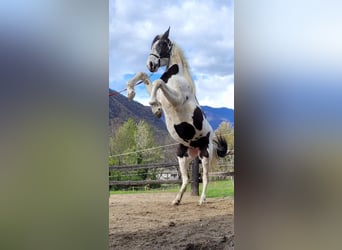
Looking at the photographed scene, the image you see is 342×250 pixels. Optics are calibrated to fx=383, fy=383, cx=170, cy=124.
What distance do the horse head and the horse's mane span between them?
0.11 feet

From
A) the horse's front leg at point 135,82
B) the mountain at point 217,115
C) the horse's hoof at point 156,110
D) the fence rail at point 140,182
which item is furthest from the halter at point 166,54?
the fence rail at point 140,182

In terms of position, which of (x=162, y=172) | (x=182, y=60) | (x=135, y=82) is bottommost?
(x=162, y=172)

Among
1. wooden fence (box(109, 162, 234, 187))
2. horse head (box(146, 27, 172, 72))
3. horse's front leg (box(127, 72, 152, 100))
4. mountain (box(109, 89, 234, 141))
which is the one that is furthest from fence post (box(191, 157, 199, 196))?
horse head (box(146, 27, 172, 72))

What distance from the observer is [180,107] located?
253 cm

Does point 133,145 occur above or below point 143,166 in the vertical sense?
above

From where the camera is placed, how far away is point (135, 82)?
2441 millimetres

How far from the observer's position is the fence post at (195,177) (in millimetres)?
2541

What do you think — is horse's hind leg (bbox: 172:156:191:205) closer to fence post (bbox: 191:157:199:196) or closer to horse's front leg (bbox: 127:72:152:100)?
fence post (bbox: 191:157:199:196)

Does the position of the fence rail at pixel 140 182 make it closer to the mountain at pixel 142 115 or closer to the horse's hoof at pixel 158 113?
the mountain at pixel 142 115

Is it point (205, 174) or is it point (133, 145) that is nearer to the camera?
point (133, 145)

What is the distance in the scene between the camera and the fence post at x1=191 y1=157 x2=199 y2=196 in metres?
2.54

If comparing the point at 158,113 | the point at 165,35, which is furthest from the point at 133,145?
the point at 165,35

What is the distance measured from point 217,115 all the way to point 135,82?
57 centimetres

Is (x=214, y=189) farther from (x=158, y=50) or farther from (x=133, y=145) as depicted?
(x=158, y=50)
